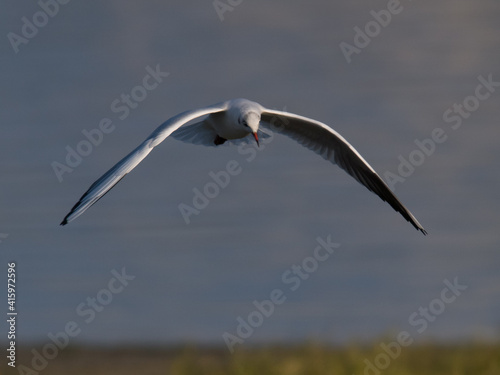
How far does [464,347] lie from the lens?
870cm

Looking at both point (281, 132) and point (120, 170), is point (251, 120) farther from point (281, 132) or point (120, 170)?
point (120, 170)

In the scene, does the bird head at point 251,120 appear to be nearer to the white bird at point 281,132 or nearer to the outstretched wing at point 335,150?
the white bird at point 281,132

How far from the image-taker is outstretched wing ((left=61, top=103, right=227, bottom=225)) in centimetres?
712

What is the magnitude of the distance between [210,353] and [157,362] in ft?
1.85

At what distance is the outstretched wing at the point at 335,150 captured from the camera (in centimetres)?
972

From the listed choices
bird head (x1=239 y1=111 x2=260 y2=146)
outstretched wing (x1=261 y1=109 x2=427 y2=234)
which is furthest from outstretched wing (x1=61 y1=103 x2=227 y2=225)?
outstretched wing (x1=261 y1=109 x2=427 y2=234)

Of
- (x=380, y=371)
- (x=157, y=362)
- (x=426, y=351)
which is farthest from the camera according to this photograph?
(x=157, y=362)

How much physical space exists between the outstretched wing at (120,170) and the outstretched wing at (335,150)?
1.65 meters

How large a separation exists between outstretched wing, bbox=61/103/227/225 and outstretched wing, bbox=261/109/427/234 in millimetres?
1651

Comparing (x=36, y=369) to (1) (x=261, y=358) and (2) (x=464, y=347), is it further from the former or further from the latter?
(2) (x=464, y=347)

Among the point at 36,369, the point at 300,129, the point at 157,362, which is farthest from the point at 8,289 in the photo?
the point at 300,129

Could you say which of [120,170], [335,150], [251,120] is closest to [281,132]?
[335,150]

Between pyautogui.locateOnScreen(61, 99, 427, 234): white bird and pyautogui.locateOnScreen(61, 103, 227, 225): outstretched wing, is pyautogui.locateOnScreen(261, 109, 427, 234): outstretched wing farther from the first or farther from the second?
pyautogui.locateOnScreen(61, 103, 227, 225): outstretched wing

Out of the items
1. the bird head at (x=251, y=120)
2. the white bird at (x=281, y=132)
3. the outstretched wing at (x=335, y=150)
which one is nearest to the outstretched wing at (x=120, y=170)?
the white bird at (x=281, y=132)
